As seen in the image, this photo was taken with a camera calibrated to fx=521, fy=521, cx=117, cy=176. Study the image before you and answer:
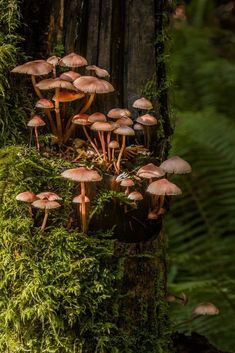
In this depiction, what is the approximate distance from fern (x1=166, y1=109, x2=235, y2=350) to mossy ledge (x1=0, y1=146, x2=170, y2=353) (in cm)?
281

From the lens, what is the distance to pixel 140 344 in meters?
2.34

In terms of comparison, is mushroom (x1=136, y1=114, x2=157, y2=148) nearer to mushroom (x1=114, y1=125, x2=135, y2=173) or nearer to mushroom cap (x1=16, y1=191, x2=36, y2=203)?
mushroom (x1=114, y1=125, x2=135, y2=173)

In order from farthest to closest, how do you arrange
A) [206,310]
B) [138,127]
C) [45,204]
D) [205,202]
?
[205,202] → [206,310] → [138,127] → [45,204]

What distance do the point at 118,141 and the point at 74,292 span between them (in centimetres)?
77

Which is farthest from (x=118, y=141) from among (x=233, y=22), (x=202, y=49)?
(x=233, y=22)

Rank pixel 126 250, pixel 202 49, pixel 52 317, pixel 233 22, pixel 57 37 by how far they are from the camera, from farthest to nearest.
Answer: pixel 233 22, pixel 202 49, pixel 57 37, pixel 126 250, pixel 52 317

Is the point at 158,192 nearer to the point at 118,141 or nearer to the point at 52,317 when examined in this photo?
the point at 118,141

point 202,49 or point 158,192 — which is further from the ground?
point 158,192

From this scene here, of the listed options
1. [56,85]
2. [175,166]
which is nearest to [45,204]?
[56,85]

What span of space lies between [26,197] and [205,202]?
399 cm

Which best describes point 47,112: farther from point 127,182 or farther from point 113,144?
point 127,182

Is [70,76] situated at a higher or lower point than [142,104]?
higher

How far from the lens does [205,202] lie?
19.0 ft

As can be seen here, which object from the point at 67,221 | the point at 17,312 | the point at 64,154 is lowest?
the point at 17,312
